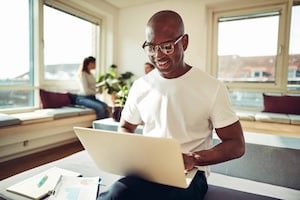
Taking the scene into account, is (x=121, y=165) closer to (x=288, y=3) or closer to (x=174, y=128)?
(x=174, y=128)

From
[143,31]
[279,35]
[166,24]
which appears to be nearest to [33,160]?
[166,24]

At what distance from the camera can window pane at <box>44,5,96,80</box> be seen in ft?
11.5

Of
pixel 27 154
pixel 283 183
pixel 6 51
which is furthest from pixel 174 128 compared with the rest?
pixel 6 51

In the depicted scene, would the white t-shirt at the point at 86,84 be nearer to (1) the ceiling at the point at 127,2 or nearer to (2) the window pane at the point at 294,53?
(1) the ceiling at the point at 127,2

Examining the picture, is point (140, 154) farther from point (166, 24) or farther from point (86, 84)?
point (86, 84)

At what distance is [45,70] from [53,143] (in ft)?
3.86

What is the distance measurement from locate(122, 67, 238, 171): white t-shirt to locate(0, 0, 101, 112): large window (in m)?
2.74

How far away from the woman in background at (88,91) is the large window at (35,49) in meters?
0.41

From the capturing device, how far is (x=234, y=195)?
983mm

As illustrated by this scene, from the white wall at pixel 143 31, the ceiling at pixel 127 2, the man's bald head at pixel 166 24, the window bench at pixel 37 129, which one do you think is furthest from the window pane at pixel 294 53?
the man's bald head at pixel 166 24

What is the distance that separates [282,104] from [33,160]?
11.7 ft

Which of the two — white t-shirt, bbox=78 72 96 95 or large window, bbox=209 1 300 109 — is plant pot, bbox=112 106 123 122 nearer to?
white t-shirt, bbox=78 72 96 95

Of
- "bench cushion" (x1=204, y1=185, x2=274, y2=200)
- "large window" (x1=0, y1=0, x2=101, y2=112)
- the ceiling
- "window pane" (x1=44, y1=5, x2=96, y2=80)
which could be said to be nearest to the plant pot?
"bench cushion" (x1=204, y1=185, x2=274, y2=200)

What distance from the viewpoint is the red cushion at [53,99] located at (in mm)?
3256
